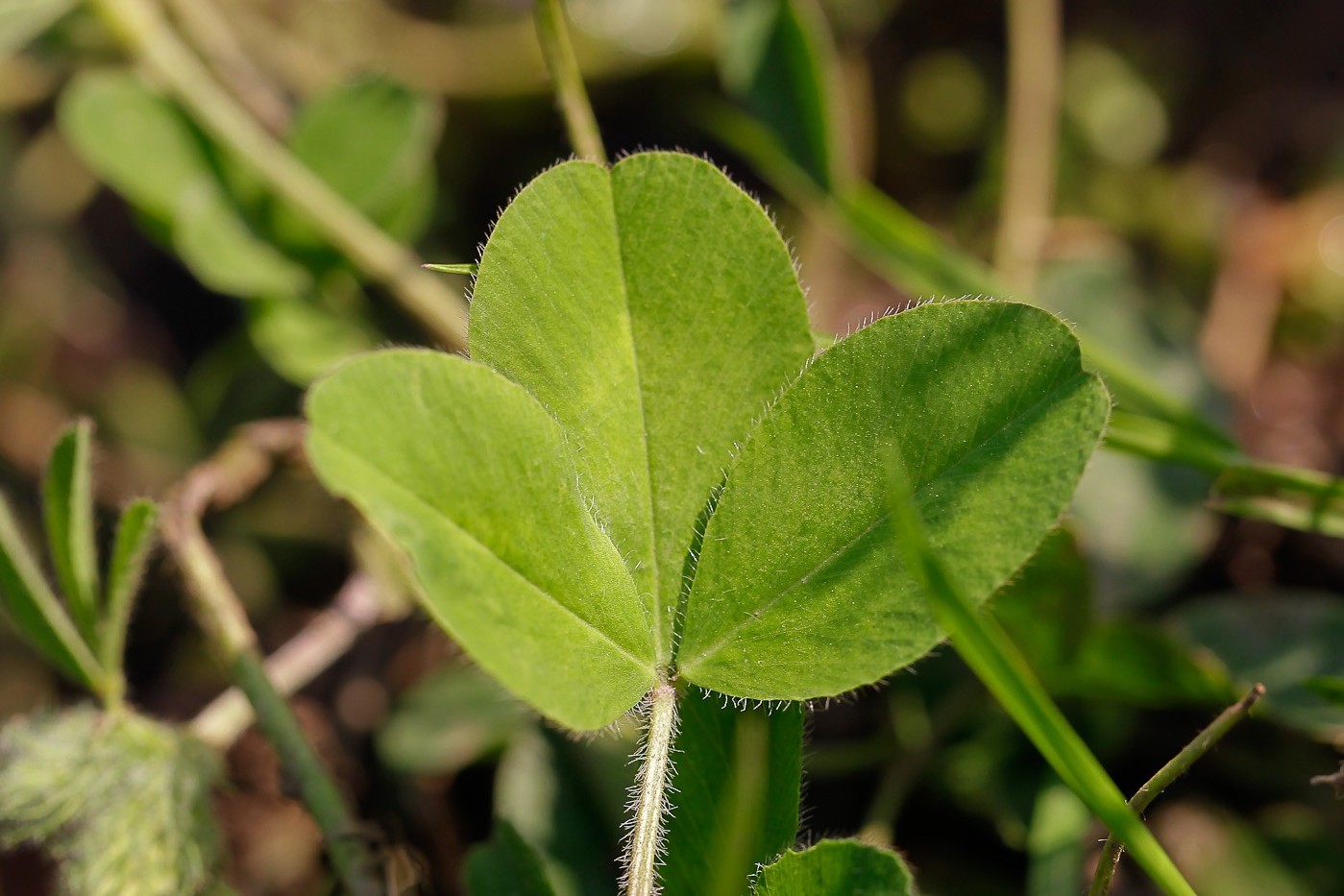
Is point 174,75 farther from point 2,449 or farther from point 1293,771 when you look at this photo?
point 1293,771

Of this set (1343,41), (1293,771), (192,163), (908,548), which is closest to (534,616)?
(908,548)

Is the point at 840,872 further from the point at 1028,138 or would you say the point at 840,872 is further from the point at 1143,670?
the point at 1028,138

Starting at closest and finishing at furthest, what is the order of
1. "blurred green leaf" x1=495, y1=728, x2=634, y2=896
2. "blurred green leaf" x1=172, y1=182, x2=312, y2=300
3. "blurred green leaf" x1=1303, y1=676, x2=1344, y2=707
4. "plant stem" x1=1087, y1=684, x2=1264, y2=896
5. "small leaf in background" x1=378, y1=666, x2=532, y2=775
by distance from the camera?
"plant stem" x1=1087, y1=684, x2=1264, y2=896
"blurred green leaf" x1=1303, y1=676, x2=1344, y2=707
"blurred green leaf" x1=495, y1=728, x2=634, y2=896
"small leaf in background" x1=378, y1=666, x2=532, y2=775
"blurred green leaf" x1=172, y1=182, x2=312, y2=300

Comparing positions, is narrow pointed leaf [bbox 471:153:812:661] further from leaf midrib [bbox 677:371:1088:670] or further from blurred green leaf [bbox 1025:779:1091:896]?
blurred green leaf [bbox 1025:779:1091:896]

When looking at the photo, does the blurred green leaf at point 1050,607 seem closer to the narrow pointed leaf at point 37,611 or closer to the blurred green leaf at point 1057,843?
the blurred green leaf at point 1057,843

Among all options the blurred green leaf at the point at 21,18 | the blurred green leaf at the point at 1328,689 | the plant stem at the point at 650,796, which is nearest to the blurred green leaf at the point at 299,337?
the blurred green leaf at the point at 21,18

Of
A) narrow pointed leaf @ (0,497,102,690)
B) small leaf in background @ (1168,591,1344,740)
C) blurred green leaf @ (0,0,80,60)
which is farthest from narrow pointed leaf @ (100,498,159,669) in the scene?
small leaf in background @ (1168,591,1344,740)

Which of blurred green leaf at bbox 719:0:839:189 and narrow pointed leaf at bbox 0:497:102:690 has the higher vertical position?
blurred green leaf at bbox 719:0:839:189
